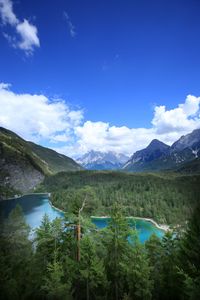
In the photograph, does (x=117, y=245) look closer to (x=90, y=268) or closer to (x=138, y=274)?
(x=138, y=274)

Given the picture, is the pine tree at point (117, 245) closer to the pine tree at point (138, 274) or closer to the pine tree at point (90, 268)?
the pine tree at point (138, 274)

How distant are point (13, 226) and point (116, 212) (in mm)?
17713

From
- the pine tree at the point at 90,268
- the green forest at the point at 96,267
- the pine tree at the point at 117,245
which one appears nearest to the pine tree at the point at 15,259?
the green forest at the point at 96,267

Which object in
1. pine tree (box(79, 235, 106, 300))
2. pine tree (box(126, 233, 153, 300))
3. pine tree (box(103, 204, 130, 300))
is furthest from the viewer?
pine tree (box(103, 204, 130, 300))

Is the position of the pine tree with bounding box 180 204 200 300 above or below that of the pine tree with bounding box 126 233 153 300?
above

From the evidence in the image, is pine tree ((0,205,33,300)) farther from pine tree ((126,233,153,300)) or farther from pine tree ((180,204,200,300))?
pine tree ((180,204,200,300))

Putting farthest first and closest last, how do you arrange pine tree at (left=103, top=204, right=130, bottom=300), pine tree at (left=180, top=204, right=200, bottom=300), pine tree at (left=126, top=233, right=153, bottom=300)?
pine tree at (left=103, top=204, right=130, bottom=300)
pine tree at (left=126, top=233, right=153, bottom=300)
pine tree at (left=180, top=204, right=200, bottom=300)

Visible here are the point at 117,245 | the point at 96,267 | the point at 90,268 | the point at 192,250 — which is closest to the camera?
the point at 192,250

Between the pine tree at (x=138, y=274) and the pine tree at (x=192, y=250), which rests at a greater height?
the pine tree at (x=192, y=250)

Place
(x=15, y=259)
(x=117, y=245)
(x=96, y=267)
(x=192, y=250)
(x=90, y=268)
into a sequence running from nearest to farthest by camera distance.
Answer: (x=192, y=250), (x=96, y=267), (x=90, y=268), (x=117, y=245), (x=15, y=259)

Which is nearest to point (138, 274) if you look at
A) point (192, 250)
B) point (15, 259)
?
point (192, 250)

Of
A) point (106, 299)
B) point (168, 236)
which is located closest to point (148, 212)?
point (168, 236)

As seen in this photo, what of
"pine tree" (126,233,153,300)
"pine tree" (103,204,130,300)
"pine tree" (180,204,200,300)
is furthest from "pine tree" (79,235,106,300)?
"pine tree" (180,204,200,300)

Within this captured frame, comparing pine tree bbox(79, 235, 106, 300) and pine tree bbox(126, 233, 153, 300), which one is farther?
pine tree bbox(126, 233, 153, 300)
